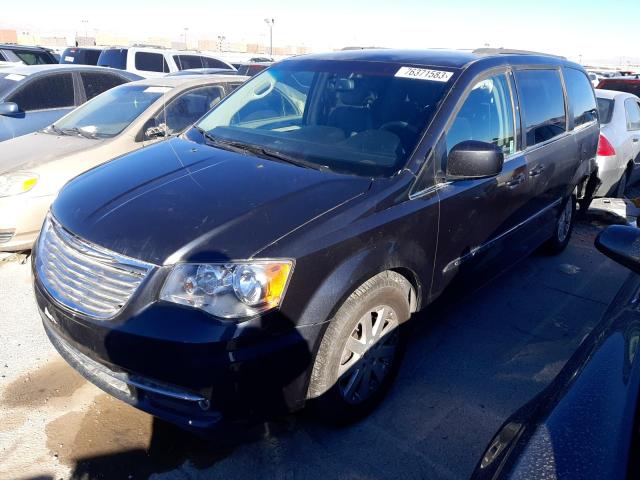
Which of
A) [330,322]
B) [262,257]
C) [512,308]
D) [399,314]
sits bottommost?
[512,308]

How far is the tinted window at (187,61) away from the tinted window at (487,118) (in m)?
12.1

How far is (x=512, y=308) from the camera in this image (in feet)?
13.8

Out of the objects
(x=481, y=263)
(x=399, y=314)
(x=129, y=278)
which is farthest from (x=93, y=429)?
(x=481, y=263)

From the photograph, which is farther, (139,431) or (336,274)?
(139,431)

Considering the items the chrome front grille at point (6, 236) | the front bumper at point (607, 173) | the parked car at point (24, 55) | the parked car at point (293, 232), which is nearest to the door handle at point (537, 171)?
the parked car at point (293, 232)

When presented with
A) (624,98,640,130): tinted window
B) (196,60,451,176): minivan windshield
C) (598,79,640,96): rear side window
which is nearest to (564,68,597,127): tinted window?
(196,60,451,176): minivan windshield

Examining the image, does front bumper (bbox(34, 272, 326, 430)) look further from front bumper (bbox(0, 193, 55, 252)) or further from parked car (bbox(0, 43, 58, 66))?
parked car (bbox(0, 43, 58, 66))

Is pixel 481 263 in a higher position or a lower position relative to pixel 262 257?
lower

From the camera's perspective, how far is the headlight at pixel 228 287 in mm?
2115

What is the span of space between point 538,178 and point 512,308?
3.47ft

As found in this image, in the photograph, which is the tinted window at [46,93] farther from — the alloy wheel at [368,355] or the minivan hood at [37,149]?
the alloy wheel at [368,355]

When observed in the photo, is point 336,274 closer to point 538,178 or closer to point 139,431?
point 139,431

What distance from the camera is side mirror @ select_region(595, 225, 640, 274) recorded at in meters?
2.09

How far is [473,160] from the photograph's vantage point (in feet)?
9.28
